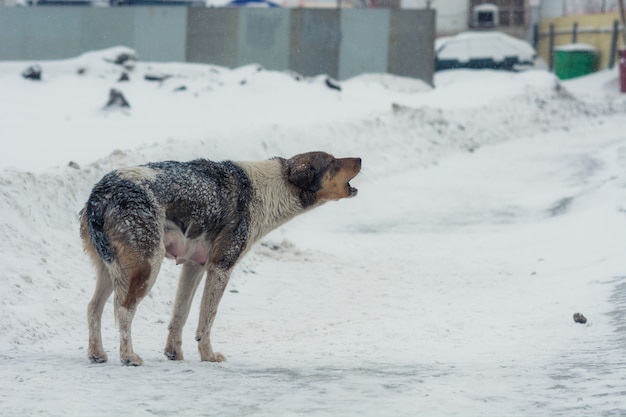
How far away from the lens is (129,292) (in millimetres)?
6574

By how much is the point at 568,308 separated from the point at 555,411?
4033 mm

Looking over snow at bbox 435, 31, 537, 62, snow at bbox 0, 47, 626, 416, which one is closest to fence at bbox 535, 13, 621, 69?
snow at bbox 435, 31, 537, 62

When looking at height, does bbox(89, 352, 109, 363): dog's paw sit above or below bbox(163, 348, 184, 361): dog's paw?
above

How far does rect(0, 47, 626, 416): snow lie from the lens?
19.3ft

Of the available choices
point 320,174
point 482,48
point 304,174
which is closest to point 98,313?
point 304,174

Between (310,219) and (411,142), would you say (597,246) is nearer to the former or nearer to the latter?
(310,219)

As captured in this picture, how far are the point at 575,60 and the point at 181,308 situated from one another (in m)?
43.9

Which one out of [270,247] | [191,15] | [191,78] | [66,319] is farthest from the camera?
[191,15]

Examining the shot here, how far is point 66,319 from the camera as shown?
8.27m

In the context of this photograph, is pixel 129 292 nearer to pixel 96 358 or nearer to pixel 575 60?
pixel 96 358

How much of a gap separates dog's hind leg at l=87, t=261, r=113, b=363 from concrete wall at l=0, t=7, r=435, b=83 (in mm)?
23855

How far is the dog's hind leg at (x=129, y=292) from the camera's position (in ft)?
21.5

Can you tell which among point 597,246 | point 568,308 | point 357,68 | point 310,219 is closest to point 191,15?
point 357,68

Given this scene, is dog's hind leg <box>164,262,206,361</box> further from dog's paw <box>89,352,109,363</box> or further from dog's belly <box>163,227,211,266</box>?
dog's paw <box>89,352,109,363</box>
